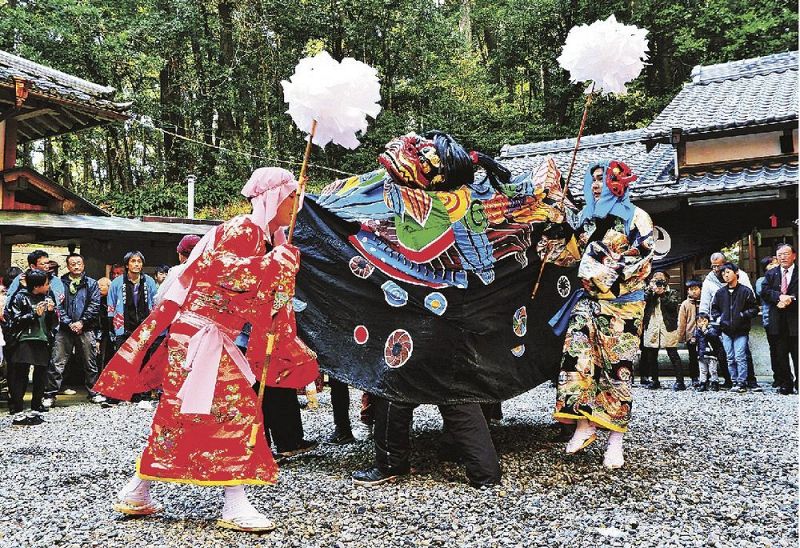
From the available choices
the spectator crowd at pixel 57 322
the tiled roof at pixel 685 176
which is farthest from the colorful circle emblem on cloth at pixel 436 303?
the tiled roof at pixel 685 176

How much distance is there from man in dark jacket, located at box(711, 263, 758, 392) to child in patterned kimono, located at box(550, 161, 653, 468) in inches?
204

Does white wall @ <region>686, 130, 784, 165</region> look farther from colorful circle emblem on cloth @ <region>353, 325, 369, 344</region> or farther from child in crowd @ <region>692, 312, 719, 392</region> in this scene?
colorful circle emblem on cloth @ <region>353, 325, 369, 344</region>

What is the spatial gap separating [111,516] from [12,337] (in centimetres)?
462

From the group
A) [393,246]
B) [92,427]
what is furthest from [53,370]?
[393,246]

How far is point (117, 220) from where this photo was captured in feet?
38.8

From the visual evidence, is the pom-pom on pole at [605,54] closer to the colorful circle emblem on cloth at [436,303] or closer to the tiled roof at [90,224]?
the colorful circle emblem on cloth at [436,303]

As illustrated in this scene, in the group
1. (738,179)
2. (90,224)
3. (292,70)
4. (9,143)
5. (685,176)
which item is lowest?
(90,224)

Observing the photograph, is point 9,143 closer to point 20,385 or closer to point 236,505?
point 20,385

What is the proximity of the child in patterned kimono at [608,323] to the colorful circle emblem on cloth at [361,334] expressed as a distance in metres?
1.46

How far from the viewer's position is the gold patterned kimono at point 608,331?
4.26 meters

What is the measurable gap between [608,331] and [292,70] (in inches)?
731

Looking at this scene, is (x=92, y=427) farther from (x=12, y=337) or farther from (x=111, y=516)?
(x=111, y=516)

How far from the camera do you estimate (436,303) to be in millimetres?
4023

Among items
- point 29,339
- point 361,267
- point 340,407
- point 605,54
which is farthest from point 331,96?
point 29,339
